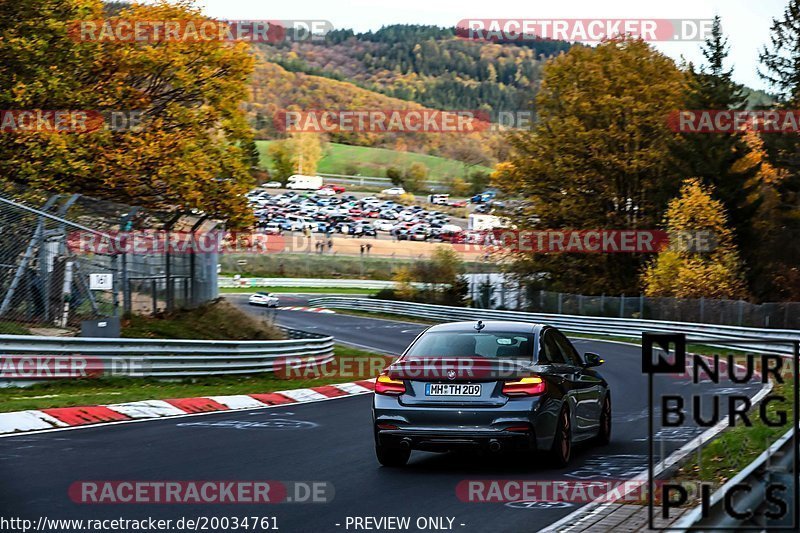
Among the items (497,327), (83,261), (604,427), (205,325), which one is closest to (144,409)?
(83,261)

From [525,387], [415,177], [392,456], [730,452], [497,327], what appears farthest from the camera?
[415,177]

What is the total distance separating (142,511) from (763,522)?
464 cm

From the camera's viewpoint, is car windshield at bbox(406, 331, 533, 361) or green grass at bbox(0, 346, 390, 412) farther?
green grass at bbox(0, 346, 390, 412)

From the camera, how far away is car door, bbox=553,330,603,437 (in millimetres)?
12156

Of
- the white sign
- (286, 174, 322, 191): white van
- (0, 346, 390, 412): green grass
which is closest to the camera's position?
(0, 346, 390, 412): green grass

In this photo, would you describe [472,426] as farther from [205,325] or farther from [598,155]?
[598,155]

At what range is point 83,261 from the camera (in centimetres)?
2117

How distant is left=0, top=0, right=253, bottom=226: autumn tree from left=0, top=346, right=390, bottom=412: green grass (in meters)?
5.90

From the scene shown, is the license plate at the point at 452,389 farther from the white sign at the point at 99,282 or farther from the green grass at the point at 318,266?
the green grass at the point at 318,266

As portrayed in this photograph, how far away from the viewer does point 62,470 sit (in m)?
10.4

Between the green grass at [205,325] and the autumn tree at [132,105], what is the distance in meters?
2.52

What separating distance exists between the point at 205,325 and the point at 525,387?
17723mm

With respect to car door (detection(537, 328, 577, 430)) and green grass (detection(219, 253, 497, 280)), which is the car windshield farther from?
green grass (detection(219, 253, 497, 280))

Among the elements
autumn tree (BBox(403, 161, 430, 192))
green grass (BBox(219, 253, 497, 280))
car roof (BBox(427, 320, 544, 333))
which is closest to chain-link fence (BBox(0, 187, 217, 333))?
car roof (BBox(427, 320, 544, 333))
